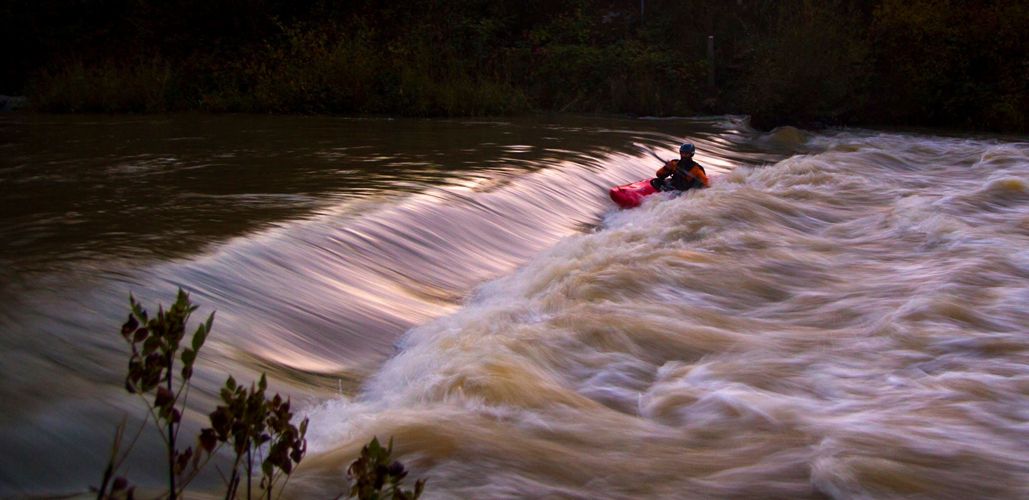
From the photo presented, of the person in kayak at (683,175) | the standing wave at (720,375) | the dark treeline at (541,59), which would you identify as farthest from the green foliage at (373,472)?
the dark treeline at (541,59)

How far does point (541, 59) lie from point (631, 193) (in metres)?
13.7

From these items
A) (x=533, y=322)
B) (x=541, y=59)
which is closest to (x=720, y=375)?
(x=533, y=322)

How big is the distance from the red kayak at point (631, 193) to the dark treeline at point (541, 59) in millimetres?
8280

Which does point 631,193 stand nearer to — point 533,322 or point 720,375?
point 533,322

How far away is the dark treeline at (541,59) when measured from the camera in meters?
19.0

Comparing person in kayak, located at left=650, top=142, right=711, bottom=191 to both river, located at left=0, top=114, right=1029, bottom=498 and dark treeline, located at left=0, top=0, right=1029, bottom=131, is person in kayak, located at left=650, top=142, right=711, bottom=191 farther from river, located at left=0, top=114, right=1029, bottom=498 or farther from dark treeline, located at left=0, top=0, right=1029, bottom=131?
dark treeline, located at left=0, top=0, right=1029, bottom=131

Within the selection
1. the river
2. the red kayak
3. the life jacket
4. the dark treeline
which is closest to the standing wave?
the river

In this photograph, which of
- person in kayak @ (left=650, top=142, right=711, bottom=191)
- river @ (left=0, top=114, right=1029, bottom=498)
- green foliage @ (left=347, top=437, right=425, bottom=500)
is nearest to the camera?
green foliage @ (left=347, top=437, right=425, bottom=500)

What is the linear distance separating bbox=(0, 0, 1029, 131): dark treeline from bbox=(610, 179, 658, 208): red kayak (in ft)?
27.2

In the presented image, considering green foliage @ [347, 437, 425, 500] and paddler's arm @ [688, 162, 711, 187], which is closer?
green foliage @ [347, 437, 425, 500]

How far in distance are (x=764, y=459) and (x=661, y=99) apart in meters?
18.7

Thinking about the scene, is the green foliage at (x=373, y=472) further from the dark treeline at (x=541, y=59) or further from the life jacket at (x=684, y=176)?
the dark treeline at (x=541, y=59)

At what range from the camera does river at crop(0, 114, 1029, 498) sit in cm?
417

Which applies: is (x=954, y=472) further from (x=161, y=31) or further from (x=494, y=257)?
(x=161, y=31)
